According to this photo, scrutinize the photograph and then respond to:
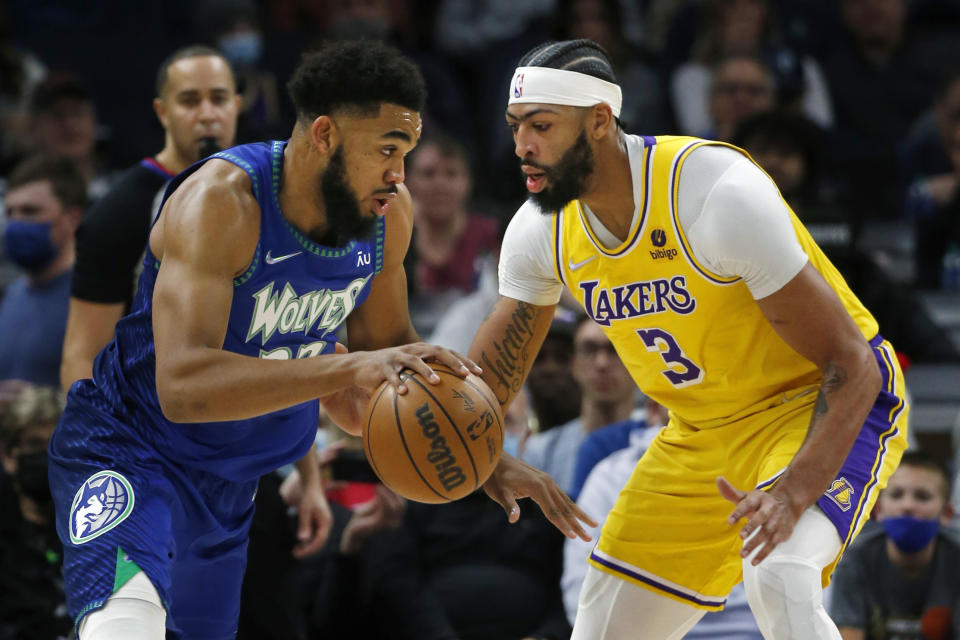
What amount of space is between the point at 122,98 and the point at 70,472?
582cm

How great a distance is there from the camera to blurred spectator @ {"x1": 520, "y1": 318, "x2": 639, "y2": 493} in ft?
19.5

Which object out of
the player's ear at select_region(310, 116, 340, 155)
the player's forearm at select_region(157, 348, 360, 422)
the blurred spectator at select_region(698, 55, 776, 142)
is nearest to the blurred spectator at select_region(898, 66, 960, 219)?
the blurred spectator at select_region(698, 55, 776, 142)

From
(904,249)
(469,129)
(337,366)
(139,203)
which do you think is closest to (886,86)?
(904,249)

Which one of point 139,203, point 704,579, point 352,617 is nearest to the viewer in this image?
point 704,579

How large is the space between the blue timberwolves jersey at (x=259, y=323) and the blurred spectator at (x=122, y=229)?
0.89m

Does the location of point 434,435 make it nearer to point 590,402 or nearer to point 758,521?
point 758,521

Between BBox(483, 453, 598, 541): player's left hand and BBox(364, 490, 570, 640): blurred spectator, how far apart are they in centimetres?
146

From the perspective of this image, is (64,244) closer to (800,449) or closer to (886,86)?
(800,449)

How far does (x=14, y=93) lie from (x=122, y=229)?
4.42 m

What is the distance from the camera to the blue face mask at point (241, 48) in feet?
28.5

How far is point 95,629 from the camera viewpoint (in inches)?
134

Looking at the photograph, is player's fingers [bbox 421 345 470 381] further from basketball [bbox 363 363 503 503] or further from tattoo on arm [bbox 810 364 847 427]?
tattoo on arm [bbox 810 364 847 427]

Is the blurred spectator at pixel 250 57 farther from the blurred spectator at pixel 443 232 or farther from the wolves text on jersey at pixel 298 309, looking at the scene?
the wolves text on jersey at pixel 298 309

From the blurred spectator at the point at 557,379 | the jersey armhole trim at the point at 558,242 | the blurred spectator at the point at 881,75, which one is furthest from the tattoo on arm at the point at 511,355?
the blurred spectator at the point at 881,75
